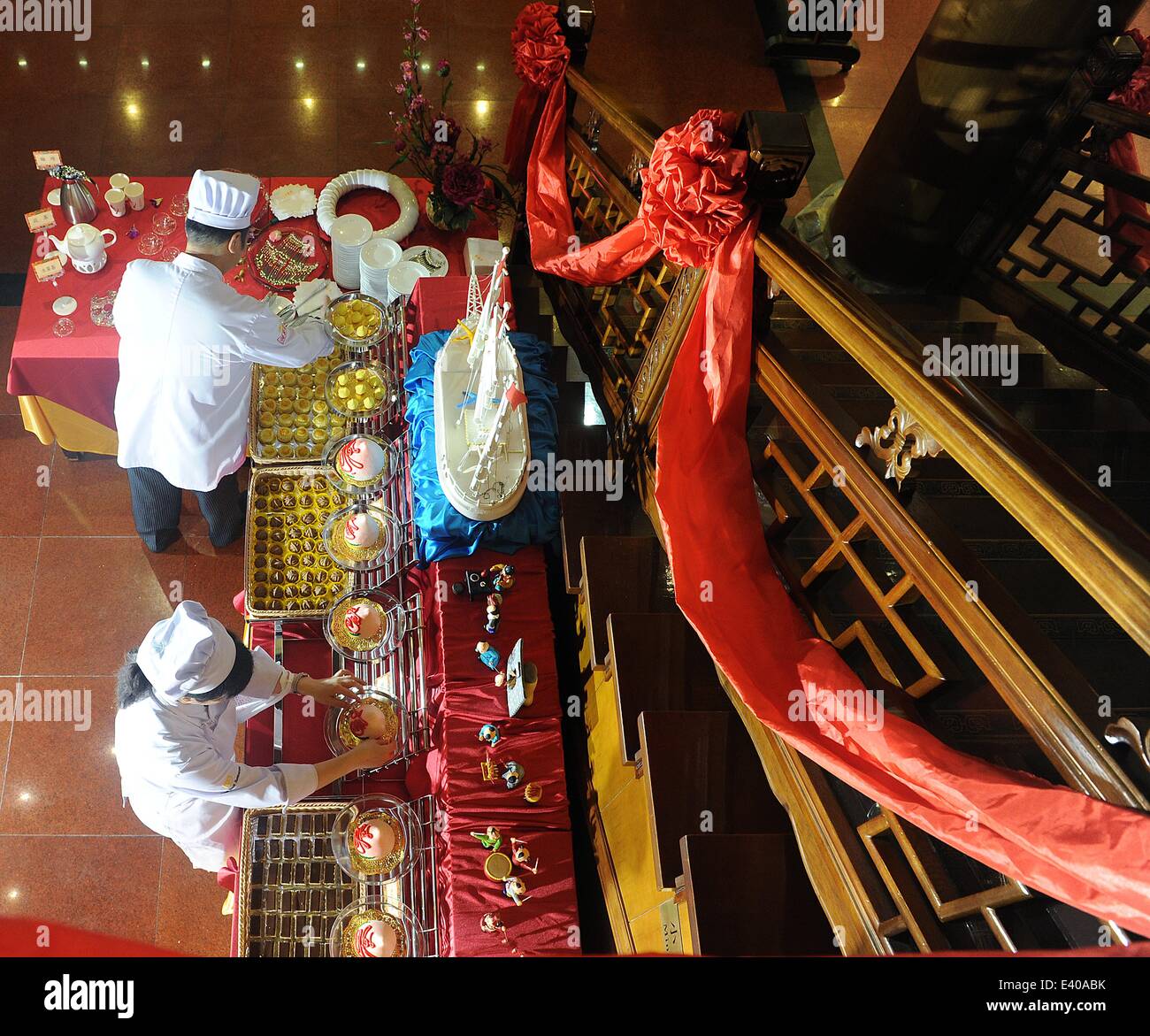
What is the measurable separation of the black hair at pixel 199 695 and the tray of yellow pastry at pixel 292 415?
106 centimetres

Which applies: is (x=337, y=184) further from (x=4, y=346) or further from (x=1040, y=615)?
(x=1040, y=615)

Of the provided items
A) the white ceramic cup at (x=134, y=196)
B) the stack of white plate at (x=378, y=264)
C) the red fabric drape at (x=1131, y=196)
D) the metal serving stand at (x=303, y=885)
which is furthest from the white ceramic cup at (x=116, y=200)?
the red fabric drape at (x=1131, y=196)

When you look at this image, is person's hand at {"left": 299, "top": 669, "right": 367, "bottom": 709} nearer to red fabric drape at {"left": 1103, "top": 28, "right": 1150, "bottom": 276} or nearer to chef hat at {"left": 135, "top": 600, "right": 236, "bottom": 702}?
chef hat at {"left": 135, "top": 600, "right": 236, "bottom": 702}

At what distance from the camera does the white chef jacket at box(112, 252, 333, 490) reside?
295 cm

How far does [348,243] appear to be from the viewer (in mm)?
3740

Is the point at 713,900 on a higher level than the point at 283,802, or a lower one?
higher

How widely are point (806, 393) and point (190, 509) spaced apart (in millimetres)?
2891

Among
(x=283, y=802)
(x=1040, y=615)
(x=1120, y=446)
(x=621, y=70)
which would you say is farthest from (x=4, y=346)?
(x=1120, y=446)

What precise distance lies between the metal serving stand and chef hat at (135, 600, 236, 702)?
0.51 meters

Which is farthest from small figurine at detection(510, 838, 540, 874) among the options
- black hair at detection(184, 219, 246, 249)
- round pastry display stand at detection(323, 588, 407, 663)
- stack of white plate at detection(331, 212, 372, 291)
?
stack of white plate at detection(331, 212, 372, 291)

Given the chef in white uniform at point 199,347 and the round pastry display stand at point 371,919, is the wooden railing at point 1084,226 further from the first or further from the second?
the round pastry display stand at point 371,919

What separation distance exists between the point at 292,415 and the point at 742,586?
6.59ft

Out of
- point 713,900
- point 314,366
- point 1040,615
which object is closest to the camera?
point 713,900

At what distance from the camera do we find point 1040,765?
1995 millimetres
